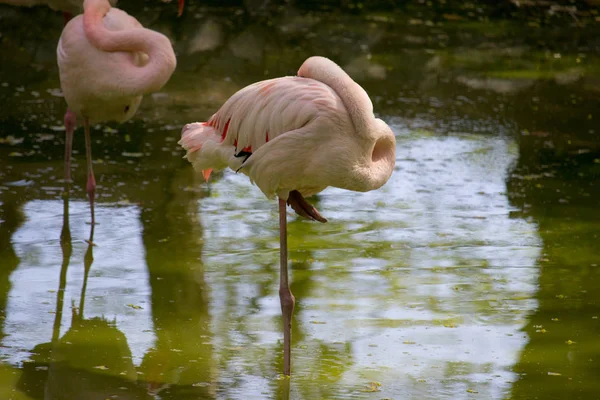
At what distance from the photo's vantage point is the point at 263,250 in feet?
18.0

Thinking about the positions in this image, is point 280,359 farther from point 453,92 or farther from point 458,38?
point 458,38

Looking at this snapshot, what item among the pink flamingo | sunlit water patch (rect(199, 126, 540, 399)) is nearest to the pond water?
sunlit water patch (rect(199, 126, 540, 399))

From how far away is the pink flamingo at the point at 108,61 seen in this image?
5.56 metres

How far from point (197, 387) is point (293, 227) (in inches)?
84.8

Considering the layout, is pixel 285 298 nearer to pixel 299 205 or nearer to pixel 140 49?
pixel 299 205

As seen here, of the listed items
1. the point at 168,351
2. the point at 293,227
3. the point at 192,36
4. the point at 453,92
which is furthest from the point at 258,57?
the point at 168,351

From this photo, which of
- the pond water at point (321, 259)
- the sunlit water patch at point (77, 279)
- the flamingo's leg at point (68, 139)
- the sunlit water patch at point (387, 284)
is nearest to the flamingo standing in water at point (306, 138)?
the sunlit water patch at point (387, 284)

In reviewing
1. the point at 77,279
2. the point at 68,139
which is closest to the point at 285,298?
the point at 77,279

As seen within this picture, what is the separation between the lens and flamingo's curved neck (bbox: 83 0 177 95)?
218 inches

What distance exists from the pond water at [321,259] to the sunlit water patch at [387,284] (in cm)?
1

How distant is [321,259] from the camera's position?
5.35m

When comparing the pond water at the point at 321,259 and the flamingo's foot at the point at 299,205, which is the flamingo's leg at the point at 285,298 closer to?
the pond water at the point at 321,259

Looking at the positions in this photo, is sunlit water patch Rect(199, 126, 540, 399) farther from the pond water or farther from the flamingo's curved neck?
the flamingo's curved neck

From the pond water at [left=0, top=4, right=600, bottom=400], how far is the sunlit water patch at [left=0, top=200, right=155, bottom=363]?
14mm
